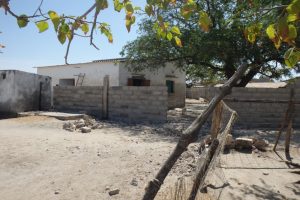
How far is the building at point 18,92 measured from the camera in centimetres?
1408

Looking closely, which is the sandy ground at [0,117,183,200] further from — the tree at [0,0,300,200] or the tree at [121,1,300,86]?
the tree at [121,1,300,86]

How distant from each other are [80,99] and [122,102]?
2208 mm

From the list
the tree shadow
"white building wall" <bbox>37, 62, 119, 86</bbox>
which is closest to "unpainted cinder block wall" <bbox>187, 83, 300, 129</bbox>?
the tree shadow

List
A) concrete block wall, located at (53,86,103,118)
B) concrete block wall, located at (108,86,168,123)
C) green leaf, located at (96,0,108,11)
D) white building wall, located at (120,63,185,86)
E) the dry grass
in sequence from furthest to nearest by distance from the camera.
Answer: white building wall, located at (120,63,185,86) < concrete block wall, located at (53,86,103,118) < concrete block wall, located at (108,86,168,123) < the dry grass < green leaf, located at (96,0,108,11)

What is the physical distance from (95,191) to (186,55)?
12.4 metres

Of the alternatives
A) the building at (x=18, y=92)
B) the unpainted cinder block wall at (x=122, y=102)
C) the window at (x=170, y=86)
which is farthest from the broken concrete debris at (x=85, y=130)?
the window at (x=170, y=86)

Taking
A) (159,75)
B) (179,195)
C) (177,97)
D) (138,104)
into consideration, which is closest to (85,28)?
(179,195)

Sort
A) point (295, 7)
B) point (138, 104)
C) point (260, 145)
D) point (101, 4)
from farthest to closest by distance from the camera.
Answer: point (138, 104)
point (260, 145)
point (101, 4)
point (295, 7)

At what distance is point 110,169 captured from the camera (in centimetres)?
574

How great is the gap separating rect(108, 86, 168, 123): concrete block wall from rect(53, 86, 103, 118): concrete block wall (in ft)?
2.04

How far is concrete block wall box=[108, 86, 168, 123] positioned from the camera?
1254 cm

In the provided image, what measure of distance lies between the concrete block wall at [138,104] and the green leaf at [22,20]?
35.0ft

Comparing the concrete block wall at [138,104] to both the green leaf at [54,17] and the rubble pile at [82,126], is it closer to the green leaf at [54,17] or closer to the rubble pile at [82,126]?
the rubble pile at [82,126]

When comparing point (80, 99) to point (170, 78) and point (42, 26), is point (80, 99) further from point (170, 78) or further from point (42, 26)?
point (42, 26)
